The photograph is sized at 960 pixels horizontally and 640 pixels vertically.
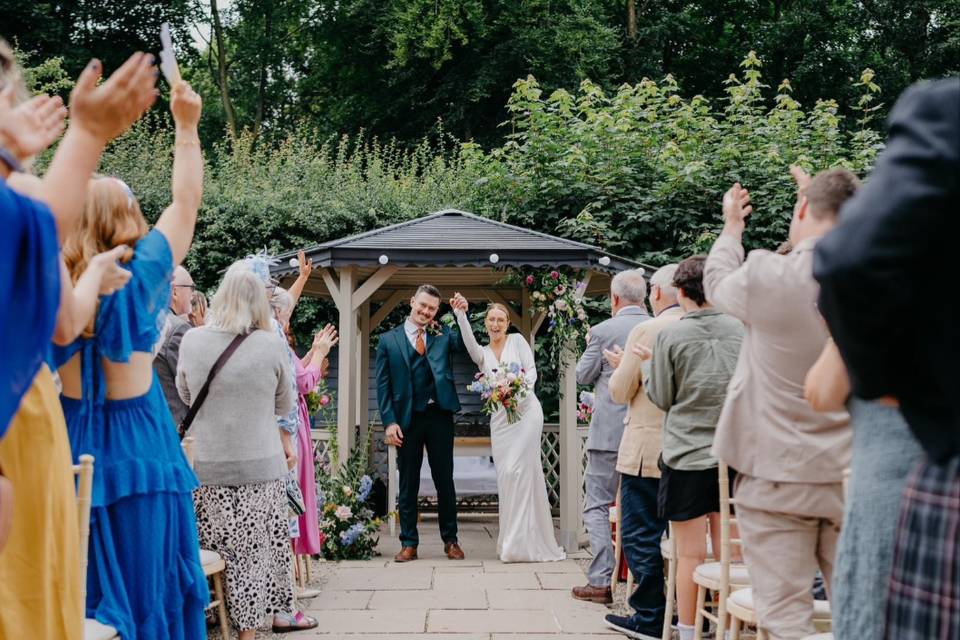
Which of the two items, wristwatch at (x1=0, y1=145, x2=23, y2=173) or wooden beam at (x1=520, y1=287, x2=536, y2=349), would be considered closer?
wristwatch at (x1=0, y1=145, x2=23, y2=173)

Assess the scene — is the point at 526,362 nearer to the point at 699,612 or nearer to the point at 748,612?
the point at 699,612

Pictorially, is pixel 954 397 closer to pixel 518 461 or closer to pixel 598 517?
pixel 598 517

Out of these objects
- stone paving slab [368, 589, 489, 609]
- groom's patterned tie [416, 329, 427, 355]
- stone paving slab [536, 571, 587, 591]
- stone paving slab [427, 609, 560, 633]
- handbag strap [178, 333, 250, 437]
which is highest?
groom's patterned tie [416, 329, 427, 355]

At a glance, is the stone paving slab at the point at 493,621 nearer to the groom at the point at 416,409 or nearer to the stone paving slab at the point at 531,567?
the stone paving slab at the point at 531,567

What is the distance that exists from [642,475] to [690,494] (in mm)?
811

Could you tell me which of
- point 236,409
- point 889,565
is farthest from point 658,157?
point 889,565

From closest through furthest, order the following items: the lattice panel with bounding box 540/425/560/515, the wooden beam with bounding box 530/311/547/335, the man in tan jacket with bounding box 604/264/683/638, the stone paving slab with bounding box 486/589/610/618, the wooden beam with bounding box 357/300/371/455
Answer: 1. the man in tan jacket with bounding box 604/264/683/638
2. the stone paving slab with bounding box 486/589/610/618
3. the lattice panel with bounding box 540/425/560/515
4. the wooden beam with bounding box 530/311/547/335
5. the wooden beam with bounding box 357/300/371/455

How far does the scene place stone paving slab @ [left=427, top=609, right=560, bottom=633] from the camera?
5926mm

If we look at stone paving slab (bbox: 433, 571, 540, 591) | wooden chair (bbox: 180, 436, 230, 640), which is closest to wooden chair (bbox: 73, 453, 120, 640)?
wooden chair (bbox: 180, 436, 230, 640)

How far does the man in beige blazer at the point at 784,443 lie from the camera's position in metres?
3.36

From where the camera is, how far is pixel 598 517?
6664mm

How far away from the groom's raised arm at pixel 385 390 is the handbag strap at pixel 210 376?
125 inches

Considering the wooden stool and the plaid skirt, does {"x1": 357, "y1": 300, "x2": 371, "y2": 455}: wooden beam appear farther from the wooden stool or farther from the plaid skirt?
the plaid skirt

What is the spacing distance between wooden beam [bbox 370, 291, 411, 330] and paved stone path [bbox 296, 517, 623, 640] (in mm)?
3028
